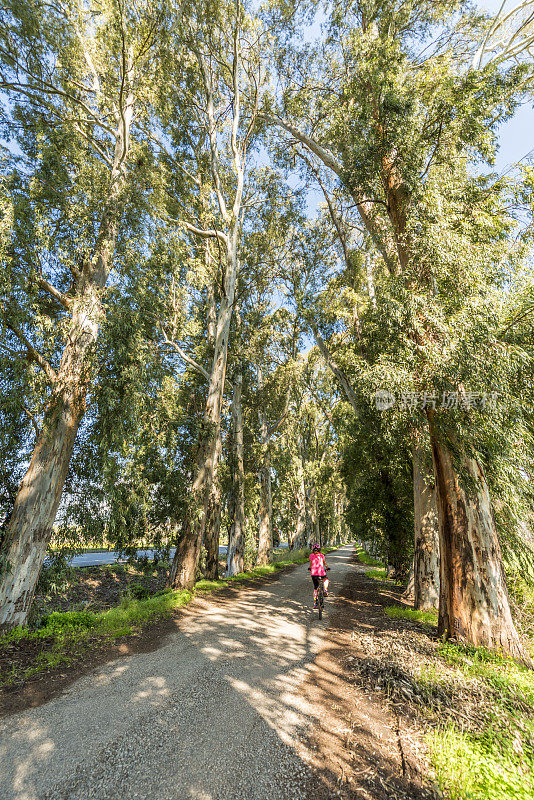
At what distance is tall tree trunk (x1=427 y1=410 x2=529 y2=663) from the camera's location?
19.3ft

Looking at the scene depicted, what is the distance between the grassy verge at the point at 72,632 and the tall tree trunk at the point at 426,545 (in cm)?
663

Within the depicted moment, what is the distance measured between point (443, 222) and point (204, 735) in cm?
888

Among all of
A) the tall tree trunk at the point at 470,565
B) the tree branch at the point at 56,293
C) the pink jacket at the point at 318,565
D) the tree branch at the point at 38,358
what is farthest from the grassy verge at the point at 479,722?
the tree branch at the point at 56,293

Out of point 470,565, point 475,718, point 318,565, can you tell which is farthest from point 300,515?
point 475,718

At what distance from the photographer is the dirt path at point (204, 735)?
9.74 feet

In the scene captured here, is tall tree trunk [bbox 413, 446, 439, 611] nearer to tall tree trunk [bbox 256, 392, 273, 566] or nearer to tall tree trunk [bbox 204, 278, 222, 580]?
tall tree trunk [bbox 204, 278, 222, 580]

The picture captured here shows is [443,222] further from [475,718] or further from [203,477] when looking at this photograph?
[203,477]

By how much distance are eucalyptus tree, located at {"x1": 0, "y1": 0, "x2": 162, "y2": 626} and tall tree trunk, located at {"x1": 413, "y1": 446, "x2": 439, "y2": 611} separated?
915 centimetres

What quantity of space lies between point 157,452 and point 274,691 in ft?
24.6

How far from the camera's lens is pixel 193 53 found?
43.5 ft

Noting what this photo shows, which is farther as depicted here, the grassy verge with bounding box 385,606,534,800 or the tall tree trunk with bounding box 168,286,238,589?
the tall tree trunk with bounding box 168,286,238,589

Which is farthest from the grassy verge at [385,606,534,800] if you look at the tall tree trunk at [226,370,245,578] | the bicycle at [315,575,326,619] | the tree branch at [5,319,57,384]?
the tall tree trunk at [226,370,245,578]

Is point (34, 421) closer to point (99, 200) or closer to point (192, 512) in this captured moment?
point (192, 512)

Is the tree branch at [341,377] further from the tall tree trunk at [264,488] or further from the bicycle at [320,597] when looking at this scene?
the tall tree trunk at [264,488]
